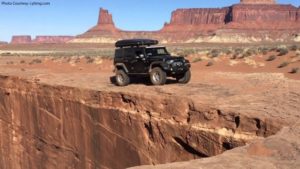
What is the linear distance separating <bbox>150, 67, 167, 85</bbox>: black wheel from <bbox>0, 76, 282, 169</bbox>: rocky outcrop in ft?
7.45

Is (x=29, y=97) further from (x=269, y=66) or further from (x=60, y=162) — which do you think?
(x=269, y=66)

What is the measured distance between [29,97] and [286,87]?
11.1 metres

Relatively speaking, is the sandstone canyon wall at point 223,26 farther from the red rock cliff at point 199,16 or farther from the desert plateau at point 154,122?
the desert plateau at point 154,122

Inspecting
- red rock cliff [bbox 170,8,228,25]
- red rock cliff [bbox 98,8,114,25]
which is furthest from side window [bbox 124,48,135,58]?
red rock cliff [bbox 98,8,114,25]

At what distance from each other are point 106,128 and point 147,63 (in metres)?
3.31

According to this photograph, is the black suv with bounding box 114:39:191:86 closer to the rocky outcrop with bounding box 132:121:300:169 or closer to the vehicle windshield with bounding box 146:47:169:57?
the vehicle windshield with bounding box 146:47:169:57

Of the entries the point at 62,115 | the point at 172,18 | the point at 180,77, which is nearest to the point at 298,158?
the point at 180,77

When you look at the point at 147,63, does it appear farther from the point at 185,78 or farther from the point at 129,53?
the point at 185,78

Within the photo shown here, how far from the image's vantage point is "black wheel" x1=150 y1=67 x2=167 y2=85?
16.0 metres

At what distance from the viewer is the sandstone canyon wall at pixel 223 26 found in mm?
129075

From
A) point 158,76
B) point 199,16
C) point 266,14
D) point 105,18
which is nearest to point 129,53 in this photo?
point 158,76

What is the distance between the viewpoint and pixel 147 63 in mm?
16422

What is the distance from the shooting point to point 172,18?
174m

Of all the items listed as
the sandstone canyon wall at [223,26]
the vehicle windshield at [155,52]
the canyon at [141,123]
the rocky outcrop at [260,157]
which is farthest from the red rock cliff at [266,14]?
the rocky outcrop at [260,157]
